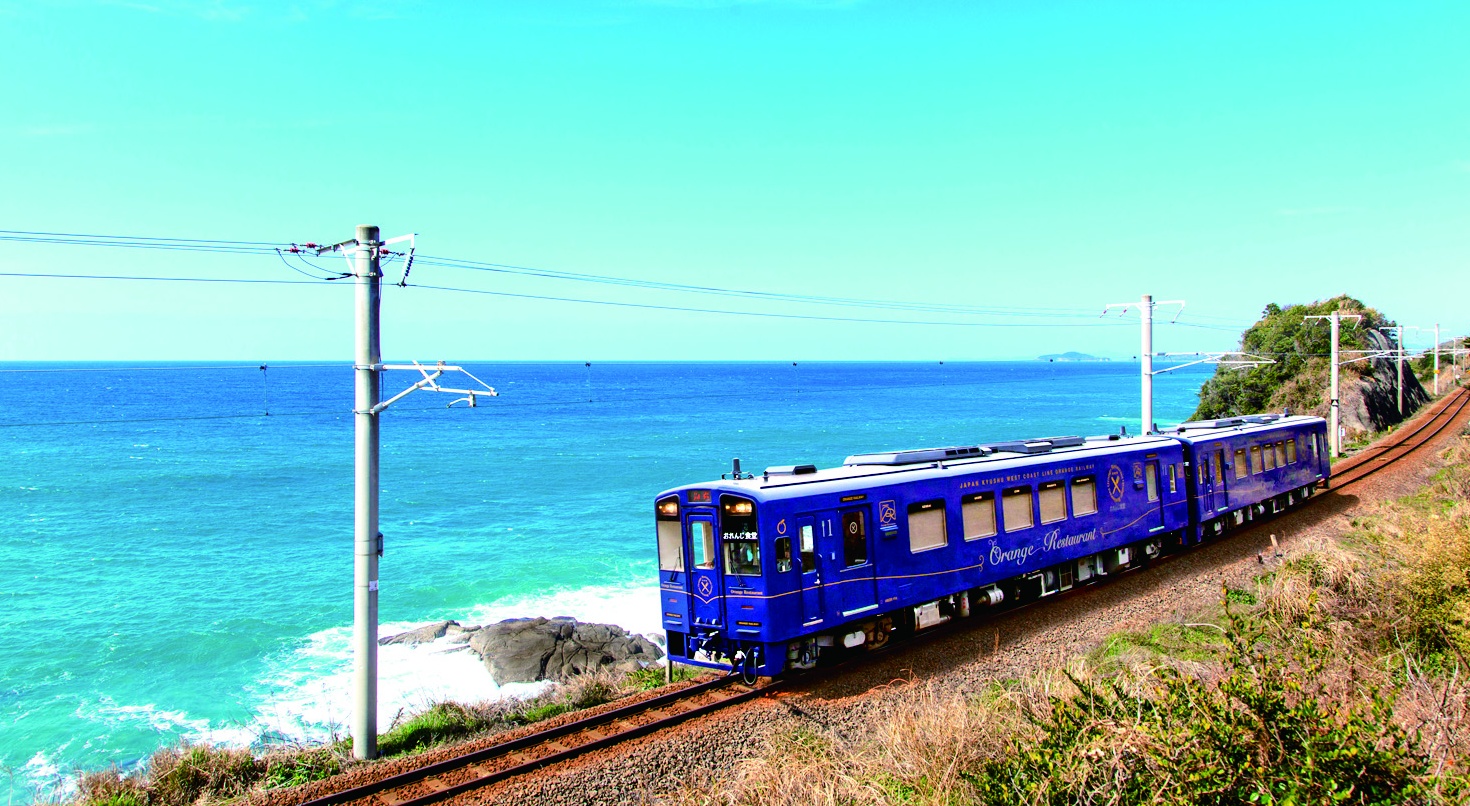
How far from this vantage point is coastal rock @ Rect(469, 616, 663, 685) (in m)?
22.3

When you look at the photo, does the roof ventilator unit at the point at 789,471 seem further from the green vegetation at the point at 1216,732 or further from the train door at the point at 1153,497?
the train door at the point at 1153,497

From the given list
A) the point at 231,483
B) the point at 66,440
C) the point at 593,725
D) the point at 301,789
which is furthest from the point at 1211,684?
the point at 66,440

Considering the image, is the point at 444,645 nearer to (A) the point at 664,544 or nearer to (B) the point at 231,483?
(A) the point at 664,544

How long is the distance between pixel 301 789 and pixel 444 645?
15.6 m

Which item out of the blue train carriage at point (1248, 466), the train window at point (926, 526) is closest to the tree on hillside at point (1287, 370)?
the blue train carriage at point (1248, 466)

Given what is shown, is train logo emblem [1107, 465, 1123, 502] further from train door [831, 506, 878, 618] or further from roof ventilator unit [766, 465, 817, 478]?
roof ventilator unit [766, 465, 817, 478]

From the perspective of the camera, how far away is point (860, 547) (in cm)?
1282

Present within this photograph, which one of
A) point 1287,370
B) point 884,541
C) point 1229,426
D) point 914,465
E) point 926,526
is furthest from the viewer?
point 1287,370

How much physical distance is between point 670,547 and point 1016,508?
20.8 feet

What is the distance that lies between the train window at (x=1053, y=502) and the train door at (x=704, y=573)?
22.2 feet

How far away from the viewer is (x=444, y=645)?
24.8 m

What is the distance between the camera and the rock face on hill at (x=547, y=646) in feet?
73.3

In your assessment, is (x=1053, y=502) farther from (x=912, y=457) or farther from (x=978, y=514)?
(x=912, y=457)

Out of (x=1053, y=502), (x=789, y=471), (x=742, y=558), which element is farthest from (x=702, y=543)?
(x=1053, y=502)
